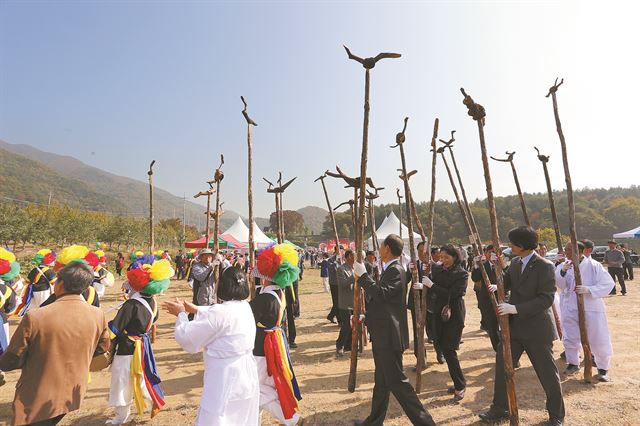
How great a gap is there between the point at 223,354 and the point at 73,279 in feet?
4.50

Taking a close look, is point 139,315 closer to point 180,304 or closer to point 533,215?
point 180,304

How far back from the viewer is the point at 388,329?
392cm

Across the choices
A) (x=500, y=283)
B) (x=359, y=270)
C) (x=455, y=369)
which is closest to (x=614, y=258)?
(x=455, y=369)

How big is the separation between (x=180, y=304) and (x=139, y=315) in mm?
1700

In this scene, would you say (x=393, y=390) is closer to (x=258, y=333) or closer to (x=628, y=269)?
(x=258, y=333)

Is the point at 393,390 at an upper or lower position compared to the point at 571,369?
upper

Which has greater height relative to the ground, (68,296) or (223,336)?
(68,296)

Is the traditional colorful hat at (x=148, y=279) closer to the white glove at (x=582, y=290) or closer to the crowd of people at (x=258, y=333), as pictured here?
the crowd of people at (x=258, y=333)

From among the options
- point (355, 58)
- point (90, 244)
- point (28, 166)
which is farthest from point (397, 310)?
point (28, 166)

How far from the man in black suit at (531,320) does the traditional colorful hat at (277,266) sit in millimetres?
2366

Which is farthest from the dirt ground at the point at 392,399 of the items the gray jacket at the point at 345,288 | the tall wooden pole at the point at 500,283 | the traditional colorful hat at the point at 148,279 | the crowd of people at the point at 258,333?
the traditional colorful hat at the point at 148,279

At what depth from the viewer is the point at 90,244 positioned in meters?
49.0

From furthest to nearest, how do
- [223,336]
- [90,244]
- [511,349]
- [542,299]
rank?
[90,244]
[511,349]
[542,299]
[223,336]

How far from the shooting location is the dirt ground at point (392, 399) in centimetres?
454
